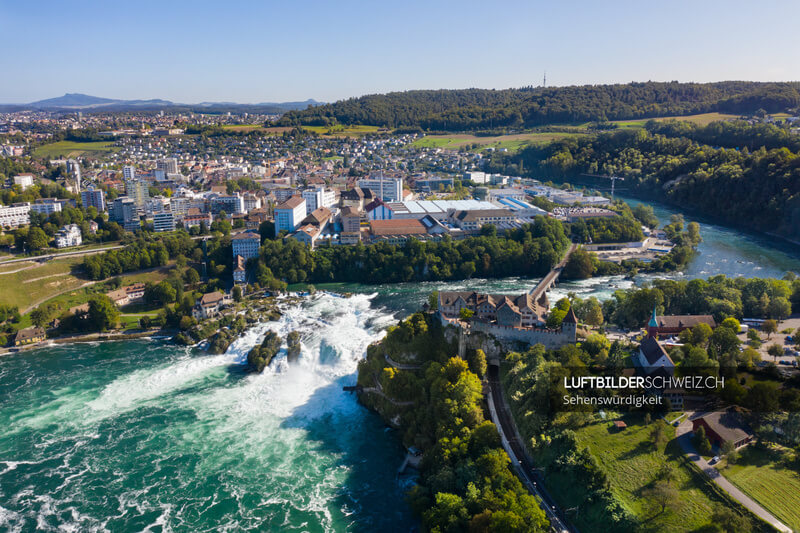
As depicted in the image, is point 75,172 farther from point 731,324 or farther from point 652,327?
point 731,324

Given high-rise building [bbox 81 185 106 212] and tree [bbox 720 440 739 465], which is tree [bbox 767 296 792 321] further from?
high-rise building [bbox 81 185 106 212]

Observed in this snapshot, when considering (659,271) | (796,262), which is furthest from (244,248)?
(796,262)

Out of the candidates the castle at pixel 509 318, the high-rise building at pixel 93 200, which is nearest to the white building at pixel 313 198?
the high-rise building at pixel 93 200

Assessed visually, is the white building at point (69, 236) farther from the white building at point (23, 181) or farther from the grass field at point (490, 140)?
the grass field at point (490, 140)

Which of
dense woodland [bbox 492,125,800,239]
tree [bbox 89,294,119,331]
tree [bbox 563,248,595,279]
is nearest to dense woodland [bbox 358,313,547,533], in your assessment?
tree [bbox 89,294,119,331]

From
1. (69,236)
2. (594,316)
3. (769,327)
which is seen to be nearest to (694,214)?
(769,327)
